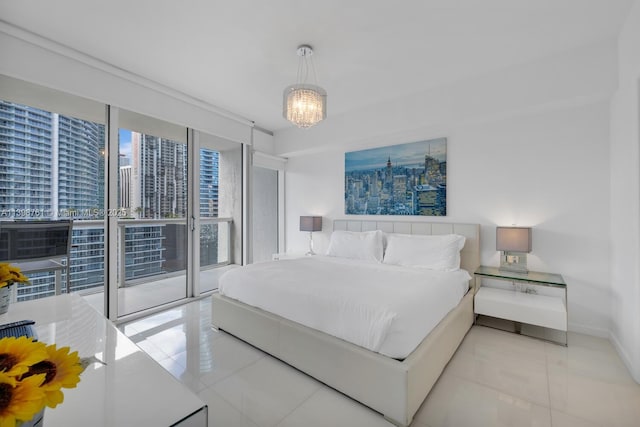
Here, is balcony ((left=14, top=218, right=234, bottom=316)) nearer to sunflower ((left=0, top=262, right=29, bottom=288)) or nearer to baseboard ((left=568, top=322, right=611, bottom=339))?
sunflower ((left=0, top=262, right=29, bottom=288))

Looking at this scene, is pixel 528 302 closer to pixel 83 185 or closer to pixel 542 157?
pixel 542 157

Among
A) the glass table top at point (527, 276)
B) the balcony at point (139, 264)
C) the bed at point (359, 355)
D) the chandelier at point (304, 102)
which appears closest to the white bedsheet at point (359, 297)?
the bed at point (359, 355)

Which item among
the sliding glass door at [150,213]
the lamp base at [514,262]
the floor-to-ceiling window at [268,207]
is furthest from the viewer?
the floor-to-ceiling window at [268,207]

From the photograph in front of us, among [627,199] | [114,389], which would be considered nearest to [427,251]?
[627,199]

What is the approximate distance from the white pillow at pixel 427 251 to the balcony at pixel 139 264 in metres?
2.63

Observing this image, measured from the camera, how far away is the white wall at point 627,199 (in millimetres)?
2043

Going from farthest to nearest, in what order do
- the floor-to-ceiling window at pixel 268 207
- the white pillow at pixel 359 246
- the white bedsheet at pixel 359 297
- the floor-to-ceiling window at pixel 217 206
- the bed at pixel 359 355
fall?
the floor-to-ceiling window at pixel 268 207 → the floor-to-ceiling window at pixel 217 206 → the white pillow at pixel 359 246 → the white bedsheet at pixel 359 297 → the bed at pixel 359 355

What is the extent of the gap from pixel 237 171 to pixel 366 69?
2.52 m

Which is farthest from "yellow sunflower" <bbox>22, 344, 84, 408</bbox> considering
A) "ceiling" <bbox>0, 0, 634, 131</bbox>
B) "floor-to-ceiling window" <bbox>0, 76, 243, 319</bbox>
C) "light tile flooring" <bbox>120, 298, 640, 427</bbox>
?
"floor-to-ceiling window" <bbox>0, 76, 243, 319</bbox>

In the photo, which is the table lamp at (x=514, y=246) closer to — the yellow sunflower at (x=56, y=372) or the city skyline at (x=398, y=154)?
the city skyline at (x=398, y=154)

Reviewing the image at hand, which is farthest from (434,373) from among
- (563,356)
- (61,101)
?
(61,101)

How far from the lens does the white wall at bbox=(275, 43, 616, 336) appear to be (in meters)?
2.68

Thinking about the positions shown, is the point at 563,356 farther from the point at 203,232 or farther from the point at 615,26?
the point at 203,232

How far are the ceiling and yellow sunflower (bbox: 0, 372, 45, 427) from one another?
2342 mm
